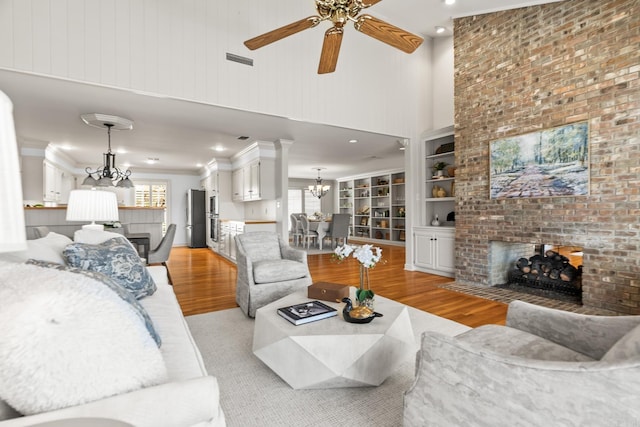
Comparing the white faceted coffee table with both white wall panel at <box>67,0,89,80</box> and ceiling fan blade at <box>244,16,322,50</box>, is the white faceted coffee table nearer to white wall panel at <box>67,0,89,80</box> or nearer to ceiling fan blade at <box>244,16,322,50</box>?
ceiling fan blade at <box>244,16,322,50</box>

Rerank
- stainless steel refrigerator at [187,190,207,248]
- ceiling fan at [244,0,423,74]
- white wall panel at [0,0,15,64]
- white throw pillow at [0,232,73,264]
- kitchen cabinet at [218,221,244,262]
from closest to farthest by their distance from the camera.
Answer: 1. white throw pillow at [0,232,73,264]
2. ceiling fan at [244,0,423,74]
3. white wall panel at [0,0,15,64]
4. kitchen cabinet at [218,221,244,262]
5. stainless steel refrigerator at [187,190,207,248]

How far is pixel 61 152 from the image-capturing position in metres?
6.69

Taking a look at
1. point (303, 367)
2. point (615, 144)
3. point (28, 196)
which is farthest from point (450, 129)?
point (28, 196)

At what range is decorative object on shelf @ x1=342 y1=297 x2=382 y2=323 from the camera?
194cm

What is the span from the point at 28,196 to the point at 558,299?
8589mm

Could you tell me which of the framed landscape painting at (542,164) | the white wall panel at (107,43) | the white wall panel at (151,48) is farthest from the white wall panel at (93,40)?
the framed landscape painting at (542,164)

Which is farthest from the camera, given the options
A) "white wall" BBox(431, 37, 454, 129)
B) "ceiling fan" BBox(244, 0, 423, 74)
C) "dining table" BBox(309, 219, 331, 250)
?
"dining table" BBox(309, 219, 331, 250)

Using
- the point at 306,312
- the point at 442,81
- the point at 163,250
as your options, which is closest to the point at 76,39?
the point at 163,250

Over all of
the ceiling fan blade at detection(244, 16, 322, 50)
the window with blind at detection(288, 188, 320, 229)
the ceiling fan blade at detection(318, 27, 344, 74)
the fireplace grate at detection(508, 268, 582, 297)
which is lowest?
the fireplace grate at detection(508, 268, 582, 297)

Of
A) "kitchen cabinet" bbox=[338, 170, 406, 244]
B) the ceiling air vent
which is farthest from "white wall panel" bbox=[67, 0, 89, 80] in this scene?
"kitchen cabinet" bbox=[338, 170, 406, 244]

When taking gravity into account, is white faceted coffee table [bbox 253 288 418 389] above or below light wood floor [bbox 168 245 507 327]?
above

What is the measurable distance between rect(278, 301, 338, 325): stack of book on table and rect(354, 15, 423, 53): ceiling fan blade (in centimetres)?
218

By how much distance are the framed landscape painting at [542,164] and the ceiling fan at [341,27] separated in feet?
7.04

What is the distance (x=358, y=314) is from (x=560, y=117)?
11.5 ft
